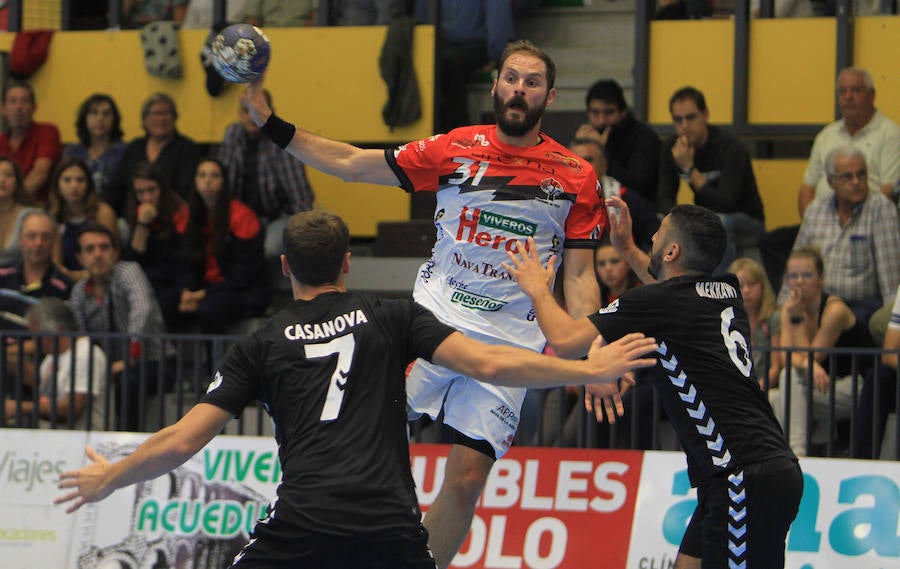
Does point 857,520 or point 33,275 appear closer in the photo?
point 857,520

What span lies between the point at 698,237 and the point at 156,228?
6.31 m

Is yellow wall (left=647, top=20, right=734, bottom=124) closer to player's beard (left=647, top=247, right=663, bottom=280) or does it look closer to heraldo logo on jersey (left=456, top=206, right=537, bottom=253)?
heraldo logo on jersey (left=456, top=206, right=537, bottom=253)

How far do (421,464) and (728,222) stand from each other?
298 centimetres

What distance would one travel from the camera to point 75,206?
Answer: 11.6m

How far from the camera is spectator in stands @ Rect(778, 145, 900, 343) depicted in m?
9.93

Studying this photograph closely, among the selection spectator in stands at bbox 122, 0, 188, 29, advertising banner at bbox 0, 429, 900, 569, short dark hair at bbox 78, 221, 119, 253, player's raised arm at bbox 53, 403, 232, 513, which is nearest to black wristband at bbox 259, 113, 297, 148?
player's raised arm at bbox 53, 403, 232, 513

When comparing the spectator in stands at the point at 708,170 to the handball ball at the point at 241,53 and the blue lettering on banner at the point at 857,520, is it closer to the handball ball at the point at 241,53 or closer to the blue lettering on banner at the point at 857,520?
the blue lettering on banner at the point at 857,520

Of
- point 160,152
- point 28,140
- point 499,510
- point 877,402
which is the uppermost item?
point 28,140

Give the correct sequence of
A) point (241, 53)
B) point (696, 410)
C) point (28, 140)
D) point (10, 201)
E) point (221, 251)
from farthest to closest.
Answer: point (28, 140) → point (10, 201) → point (221, 251) → point (241, 53) → point (696, 410)

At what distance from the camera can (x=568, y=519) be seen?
28.8 feet

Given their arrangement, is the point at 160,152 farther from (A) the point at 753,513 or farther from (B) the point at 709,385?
(A) the point at 753,513

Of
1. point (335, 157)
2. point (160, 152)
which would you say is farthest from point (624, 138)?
point (335, 157)

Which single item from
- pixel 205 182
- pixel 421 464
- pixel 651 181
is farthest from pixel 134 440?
pixel 651 181

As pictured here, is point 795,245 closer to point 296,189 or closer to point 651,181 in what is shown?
point 651,181
